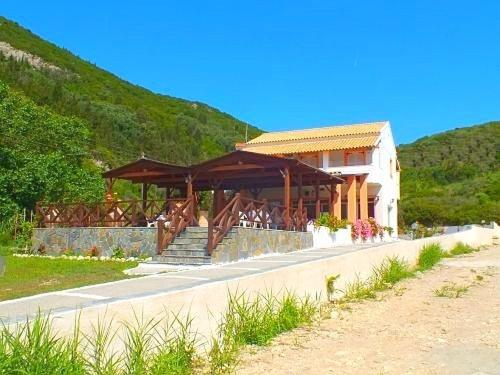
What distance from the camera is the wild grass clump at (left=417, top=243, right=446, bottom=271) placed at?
1408cm

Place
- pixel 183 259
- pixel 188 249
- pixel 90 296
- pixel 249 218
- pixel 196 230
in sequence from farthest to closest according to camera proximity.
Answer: pixel 249 218, pixel 196 230, pixel 188 249, pixel 183 259, pixel 90 296

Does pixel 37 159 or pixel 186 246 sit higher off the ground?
pixel 37 159

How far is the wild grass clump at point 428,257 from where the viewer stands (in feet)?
46.2

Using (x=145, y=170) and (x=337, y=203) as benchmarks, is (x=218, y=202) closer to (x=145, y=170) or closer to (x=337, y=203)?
(x=145, y=170)

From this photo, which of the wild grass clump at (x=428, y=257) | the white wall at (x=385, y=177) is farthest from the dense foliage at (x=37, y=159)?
the wild grass clump at (x=428, y=257)

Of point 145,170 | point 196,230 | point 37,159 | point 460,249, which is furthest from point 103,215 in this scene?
point 460,249

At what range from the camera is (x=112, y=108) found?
189ft

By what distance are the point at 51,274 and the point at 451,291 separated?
828cm

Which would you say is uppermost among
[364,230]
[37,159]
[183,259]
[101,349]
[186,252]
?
[37,159]

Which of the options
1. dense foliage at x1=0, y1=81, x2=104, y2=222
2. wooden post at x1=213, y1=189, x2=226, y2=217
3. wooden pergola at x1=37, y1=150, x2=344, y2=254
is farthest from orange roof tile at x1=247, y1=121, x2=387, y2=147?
dense foliage at x1=0, y1=81, x2=104, y2=222

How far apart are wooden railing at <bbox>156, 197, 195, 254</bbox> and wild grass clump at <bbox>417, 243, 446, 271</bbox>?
639 centimetres

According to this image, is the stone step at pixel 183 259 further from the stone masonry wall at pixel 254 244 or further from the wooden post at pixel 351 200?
the wooden post at pixel 351 200

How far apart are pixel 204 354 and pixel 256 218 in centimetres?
1023

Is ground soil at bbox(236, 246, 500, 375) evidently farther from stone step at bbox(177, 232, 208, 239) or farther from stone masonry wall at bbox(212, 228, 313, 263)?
stone step at bbox(177, 232, 208, 239)
